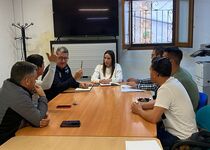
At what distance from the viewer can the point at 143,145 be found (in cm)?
171

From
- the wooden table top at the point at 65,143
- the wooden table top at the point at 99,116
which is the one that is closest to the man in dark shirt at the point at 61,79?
the wooden table top at the point at 99,116

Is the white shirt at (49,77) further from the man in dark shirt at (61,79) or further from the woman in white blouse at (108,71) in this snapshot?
the woman in white blouse at (108,71)

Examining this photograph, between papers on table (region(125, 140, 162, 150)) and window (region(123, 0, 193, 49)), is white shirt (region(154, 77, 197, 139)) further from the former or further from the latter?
window (region(123, 0, 193, 49))

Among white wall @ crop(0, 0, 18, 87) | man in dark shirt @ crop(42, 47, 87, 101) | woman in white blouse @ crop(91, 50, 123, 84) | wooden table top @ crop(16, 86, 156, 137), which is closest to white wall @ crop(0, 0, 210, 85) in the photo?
white wall @ crop(0, 0, 18, 87)

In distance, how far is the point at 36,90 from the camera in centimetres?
237

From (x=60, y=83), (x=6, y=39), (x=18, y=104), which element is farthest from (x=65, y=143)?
(x=6, y=39)

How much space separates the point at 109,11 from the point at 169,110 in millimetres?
3578

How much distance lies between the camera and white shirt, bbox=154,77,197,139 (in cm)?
219

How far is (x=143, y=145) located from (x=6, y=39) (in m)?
4.68

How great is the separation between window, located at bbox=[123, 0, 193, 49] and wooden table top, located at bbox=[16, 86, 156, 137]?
2354 mm

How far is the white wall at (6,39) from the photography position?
5457mm

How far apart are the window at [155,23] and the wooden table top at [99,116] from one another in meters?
2.35

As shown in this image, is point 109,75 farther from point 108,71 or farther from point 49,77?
point 49,77

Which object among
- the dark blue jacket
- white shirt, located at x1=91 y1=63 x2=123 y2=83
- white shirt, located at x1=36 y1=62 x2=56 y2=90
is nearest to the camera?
white shirt, located at x1=36 y1=62 x2=56 y2=90
